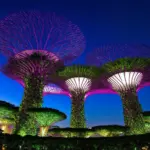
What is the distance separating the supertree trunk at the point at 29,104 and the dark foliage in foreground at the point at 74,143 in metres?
4.18

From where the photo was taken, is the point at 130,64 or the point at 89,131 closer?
the point at 89,131

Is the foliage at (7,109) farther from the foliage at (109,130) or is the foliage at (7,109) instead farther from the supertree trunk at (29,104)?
the foliage at (109,130)

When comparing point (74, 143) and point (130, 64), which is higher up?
point (130, 64)

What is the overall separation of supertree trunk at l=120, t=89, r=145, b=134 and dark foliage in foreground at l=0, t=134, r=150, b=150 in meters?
9.93

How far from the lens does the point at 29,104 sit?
104 ft

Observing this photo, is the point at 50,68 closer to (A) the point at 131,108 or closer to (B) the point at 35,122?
(B) the point at 35,122

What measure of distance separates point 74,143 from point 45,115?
6914 millimetres

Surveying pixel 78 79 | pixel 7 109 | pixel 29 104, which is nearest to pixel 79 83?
pixel 78 79

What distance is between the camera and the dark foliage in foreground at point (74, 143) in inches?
915

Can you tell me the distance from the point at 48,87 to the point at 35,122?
2215cm

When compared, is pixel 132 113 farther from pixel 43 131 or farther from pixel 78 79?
pixel 43 131

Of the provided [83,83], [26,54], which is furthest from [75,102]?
[26,54]

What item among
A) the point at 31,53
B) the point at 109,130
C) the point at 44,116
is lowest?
the point at 109,130

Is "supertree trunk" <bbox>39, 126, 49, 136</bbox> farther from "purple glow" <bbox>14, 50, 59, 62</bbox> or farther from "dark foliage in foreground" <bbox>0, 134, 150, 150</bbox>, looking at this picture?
"purple glow" <bbox>14, 50, 59, 62</bbox>
